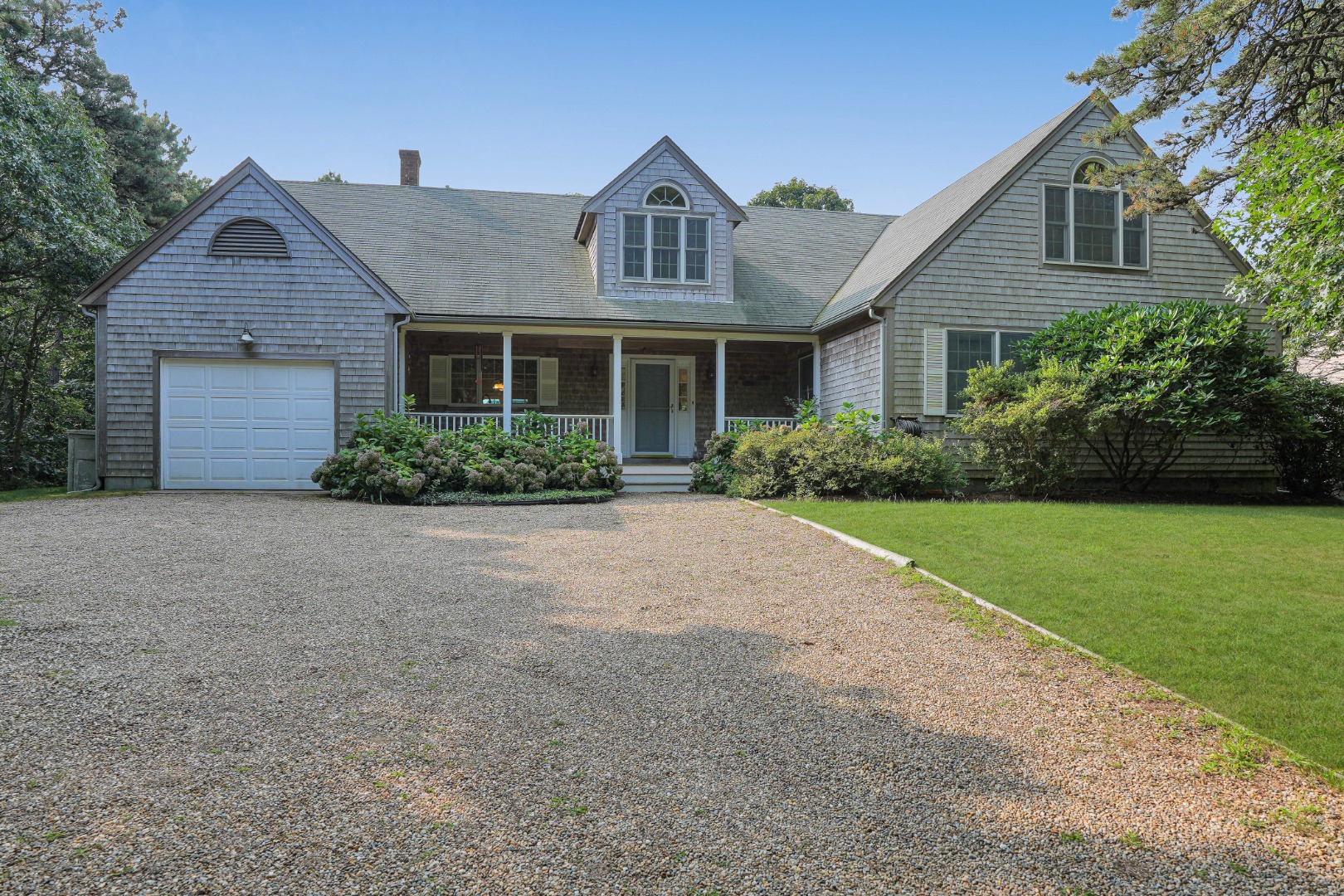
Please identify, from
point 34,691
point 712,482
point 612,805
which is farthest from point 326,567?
point 712,482

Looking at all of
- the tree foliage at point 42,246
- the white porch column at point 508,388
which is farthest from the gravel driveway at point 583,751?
the tree foliage at point 42,246

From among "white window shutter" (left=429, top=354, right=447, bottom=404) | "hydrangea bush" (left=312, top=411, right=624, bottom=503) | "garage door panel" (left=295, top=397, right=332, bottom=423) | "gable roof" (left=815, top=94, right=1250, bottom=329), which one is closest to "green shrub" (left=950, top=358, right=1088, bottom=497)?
"gable roof" (left=815, top=94, right=1250, bottom=329)

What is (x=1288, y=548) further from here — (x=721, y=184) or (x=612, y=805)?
(x=721, y=184)

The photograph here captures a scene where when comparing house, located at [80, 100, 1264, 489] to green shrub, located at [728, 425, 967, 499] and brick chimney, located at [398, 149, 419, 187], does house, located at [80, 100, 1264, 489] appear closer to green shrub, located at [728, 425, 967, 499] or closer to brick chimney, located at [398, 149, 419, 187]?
green shrub, located at [728, 425, 967, 499]

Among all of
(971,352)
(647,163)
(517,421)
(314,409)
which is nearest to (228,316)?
(314,409)

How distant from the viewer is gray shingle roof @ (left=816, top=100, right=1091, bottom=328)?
1254 centimetres

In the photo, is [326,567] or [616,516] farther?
[616,516]

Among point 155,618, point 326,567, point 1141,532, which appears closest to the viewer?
point 155,618

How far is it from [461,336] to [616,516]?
7298 millimetres

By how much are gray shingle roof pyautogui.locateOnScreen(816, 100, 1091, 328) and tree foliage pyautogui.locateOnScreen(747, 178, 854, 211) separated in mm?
19146

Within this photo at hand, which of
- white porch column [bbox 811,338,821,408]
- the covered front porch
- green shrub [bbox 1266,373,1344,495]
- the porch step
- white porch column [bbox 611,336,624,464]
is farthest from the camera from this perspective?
the covered front porch

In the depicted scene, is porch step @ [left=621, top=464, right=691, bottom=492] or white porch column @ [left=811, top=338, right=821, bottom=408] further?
white porch column @ [left=811, top=338, right=821, bottom=408]

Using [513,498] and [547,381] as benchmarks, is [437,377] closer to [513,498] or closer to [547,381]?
[547,381]

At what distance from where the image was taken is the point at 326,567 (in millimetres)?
6324
